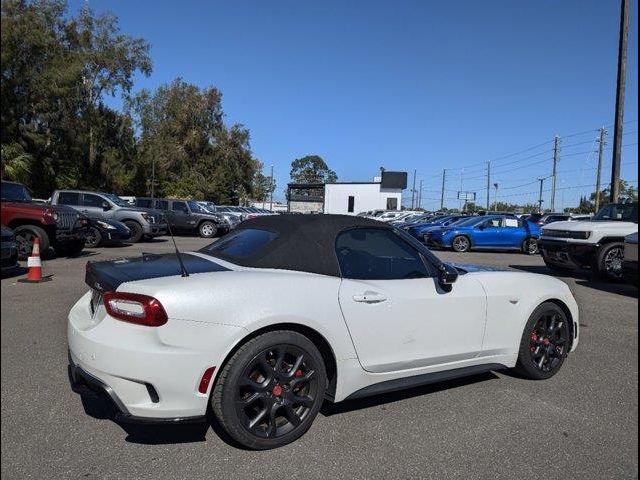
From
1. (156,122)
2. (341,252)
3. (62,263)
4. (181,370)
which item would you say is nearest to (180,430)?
(181,370)

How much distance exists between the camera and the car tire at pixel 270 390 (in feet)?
9.86

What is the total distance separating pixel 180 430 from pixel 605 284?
10.1 metres

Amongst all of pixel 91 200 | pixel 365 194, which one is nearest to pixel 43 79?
pixel 91 200

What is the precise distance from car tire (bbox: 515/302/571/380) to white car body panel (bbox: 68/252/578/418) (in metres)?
0.11

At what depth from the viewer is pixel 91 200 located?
1770 cm

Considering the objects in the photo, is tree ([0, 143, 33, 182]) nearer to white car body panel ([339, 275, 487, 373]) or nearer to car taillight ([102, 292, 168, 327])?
car taillight ([102, 292, 168, 327])

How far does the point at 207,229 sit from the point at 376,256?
20.7 m

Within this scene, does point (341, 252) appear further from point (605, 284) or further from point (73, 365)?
point (605, 284)

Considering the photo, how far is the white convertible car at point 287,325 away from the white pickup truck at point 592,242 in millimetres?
7305

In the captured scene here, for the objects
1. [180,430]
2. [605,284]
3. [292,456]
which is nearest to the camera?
[292,456]

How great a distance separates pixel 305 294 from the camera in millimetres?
3230

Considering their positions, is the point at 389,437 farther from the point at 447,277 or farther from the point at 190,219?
the point at 190,219

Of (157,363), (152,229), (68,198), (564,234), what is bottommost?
(157,363)

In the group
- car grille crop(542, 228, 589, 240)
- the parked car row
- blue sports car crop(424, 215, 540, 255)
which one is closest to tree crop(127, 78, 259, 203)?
the parked car row
